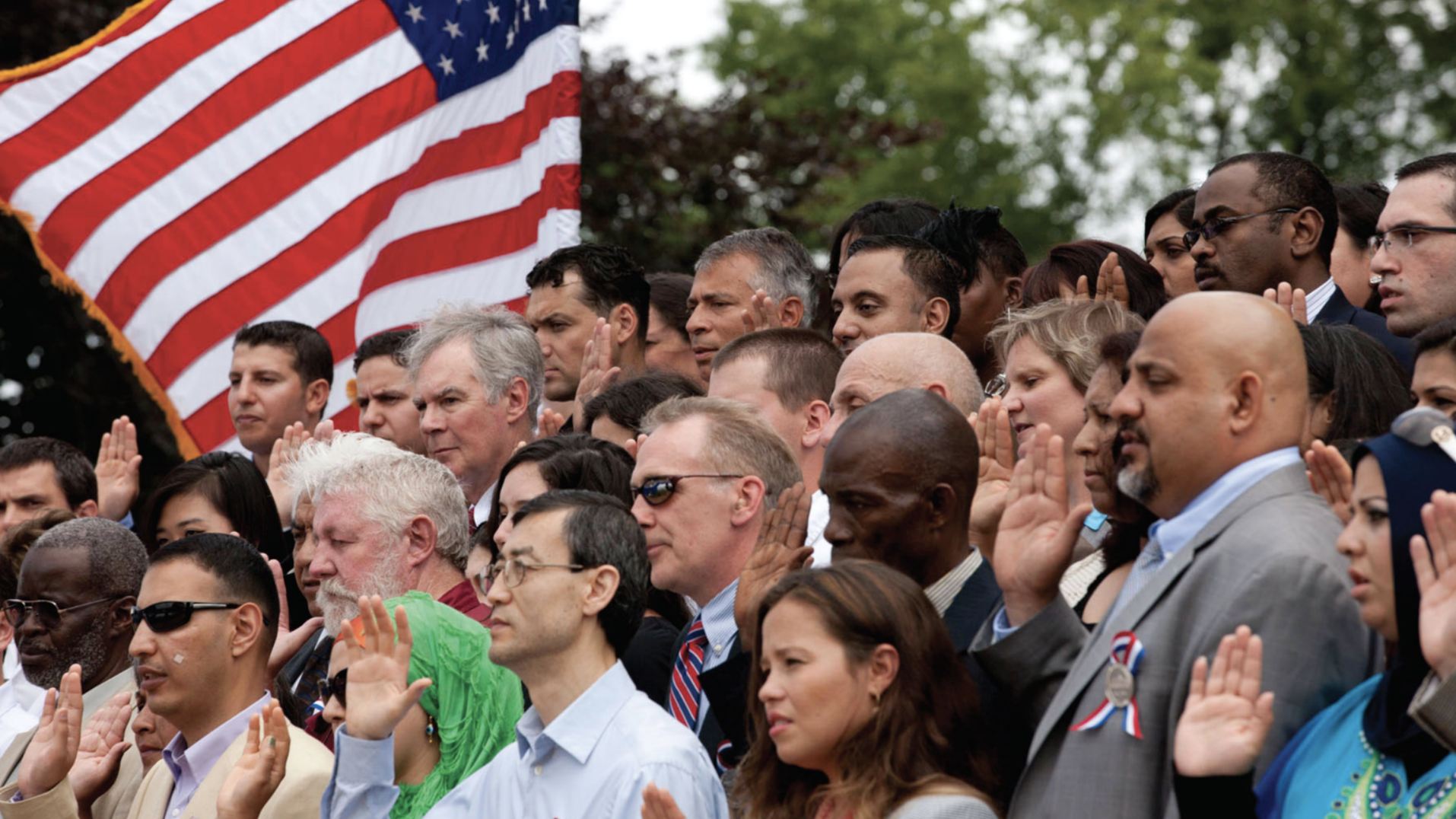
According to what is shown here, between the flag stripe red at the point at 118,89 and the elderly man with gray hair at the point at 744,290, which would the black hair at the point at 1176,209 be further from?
the flag stripe red at the point at 118,89

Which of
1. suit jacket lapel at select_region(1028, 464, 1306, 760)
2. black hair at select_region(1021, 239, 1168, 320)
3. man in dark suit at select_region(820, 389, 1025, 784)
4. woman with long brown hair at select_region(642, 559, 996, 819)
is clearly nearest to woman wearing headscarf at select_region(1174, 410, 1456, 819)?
suit jacket lapel at select_region(1028, 464, 1306, 760)

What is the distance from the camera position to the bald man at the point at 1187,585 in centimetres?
365

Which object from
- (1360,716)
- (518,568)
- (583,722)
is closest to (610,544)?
(518,568)

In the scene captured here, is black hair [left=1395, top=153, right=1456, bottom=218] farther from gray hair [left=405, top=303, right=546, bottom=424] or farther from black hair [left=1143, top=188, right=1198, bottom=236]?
gray hair [left=405, top=303, right=546, bottom=424]

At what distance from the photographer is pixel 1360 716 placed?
3506 mm

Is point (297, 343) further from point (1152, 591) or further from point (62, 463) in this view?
point (1152, 591)

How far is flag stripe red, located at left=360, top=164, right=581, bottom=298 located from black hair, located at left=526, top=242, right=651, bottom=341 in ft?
2.07

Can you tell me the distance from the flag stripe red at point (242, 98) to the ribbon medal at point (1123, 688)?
7.09m

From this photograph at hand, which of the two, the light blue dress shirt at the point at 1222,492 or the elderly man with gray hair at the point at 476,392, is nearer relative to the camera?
the light blue dress shirt at the point at 1222,492

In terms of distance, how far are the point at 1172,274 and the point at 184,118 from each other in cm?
543

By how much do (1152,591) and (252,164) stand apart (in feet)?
23.4

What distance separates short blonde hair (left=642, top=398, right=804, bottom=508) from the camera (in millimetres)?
5562

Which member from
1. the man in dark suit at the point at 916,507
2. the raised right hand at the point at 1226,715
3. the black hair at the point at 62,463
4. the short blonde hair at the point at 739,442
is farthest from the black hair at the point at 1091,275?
the black hair at the point at 62,463

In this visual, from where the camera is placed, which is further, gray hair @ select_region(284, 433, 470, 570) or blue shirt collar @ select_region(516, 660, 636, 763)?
gray hair @ select_region(284, 433, 470, 570)
